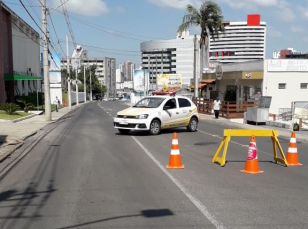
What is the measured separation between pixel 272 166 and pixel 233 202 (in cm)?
389

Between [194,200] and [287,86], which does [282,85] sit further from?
[194,200]

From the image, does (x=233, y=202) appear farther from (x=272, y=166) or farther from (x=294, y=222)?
(x=272, y=166)

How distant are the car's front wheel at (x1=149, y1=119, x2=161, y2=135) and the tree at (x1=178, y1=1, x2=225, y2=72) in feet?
66.4

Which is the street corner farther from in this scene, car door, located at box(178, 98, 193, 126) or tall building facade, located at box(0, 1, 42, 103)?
tall building facade, located at box(0, 1, 42, 103)

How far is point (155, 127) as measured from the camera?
17.3 meters

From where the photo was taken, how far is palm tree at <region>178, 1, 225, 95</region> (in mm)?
36500

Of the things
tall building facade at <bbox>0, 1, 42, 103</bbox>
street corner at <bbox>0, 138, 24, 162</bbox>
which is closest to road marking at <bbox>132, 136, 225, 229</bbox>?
street corner at <bbox>0, 138, 24, 162</bbox>

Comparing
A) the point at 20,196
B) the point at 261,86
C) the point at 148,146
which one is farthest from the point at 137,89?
the point at 20,196

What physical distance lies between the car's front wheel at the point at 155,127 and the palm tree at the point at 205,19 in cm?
2024

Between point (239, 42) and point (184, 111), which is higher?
point (239, 42)

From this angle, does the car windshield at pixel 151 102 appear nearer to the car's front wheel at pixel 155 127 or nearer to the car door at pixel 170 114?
the car door at pixel 170 114

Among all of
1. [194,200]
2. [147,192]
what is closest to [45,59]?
[147,192]

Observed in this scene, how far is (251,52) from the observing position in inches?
6895

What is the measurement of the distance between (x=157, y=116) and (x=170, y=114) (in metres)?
0.87
